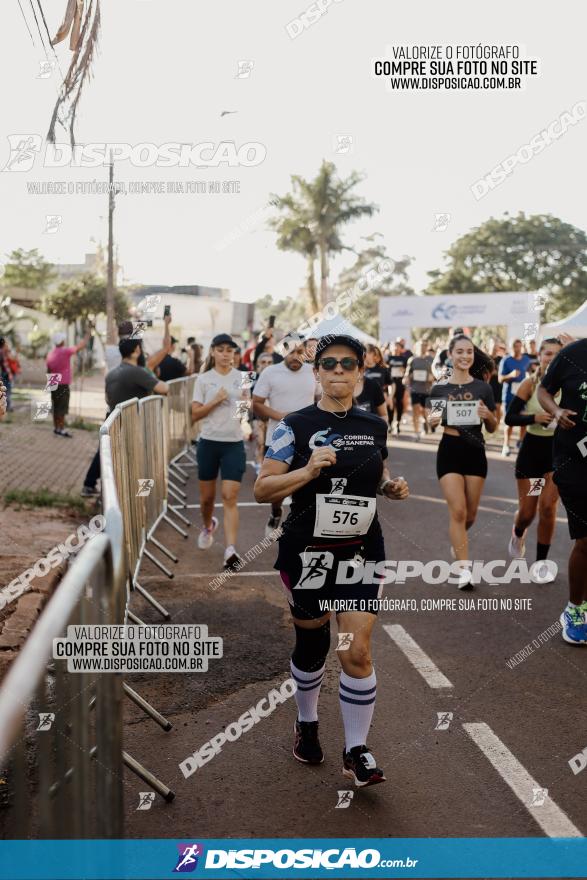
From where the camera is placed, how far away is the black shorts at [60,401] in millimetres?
19516

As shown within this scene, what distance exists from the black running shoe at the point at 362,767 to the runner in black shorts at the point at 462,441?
3616mm

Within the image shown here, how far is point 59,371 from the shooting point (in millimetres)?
18125

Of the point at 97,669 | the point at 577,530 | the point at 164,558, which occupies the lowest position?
the point at 164,558

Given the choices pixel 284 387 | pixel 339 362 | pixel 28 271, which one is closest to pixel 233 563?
pixel 284 387

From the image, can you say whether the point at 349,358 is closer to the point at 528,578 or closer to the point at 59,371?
the point at 528,578

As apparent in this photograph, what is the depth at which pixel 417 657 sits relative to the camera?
19.7 ft

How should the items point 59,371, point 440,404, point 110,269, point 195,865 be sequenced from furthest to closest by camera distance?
point 110,269 < point 59,371 < point 440,404 < point 195,865

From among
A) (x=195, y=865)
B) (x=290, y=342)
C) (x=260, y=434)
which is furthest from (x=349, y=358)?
(x=260, y=434)

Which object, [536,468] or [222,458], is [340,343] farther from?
[222,458]

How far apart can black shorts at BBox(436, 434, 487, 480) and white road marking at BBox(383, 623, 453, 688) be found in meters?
1.52

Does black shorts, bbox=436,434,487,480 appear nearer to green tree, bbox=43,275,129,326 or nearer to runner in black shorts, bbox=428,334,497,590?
runner in black shorts, bbox=428,334,497,590

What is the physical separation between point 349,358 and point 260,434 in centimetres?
890

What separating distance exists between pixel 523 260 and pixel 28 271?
38.4 m

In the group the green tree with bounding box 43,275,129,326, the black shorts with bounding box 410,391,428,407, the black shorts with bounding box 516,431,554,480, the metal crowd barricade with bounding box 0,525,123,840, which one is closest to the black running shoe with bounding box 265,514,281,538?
the black shorts with bounding box 516,431,554,480
